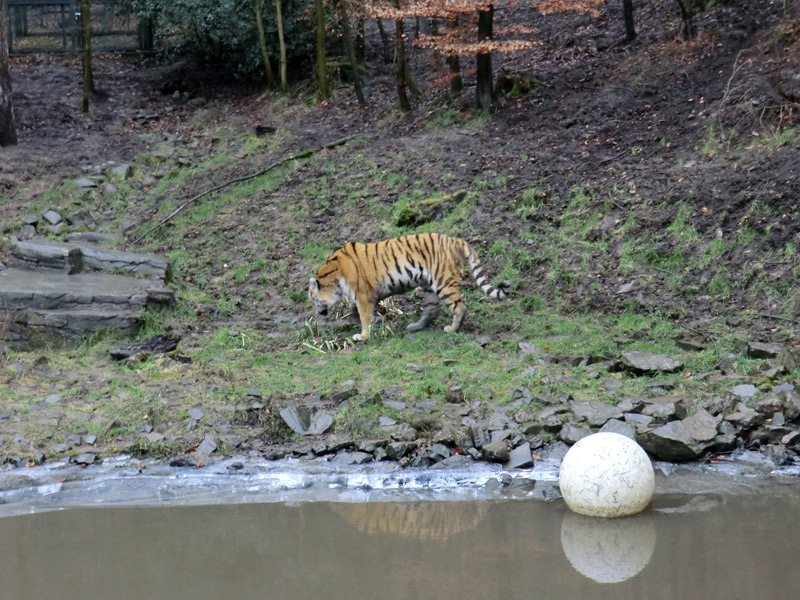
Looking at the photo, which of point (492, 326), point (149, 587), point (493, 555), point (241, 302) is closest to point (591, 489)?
point (493, 555)

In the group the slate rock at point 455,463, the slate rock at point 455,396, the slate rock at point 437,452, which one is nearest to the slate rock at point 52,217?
the slate rock at point 455,396

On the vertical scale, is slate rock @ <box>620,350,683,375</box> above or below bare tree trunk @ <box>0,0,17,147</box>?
below

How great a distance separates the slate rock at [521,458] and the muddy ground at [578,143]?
11.1 feet

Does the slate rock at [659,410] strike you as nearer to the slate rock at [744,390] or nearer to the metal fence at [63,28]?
the slate rock at [744,390]

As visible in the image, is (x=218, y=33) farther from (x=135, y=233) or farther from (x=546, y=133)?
(x=546, y=133)

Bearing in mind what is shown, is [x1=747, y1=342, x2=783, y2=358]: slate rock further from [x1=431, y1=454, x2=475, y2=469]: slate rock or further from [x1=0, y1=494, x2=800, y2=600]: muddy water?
[x1=431, y1=454, x2=475, y2=469]: slate rock

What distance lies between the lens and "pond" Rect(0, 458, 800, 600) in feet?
17.3

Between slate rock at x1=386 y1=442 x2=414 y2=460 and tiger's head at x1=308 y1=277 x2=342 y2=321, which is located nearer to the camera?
slate rock at x1=386 y1=442 x2=414 y2=460

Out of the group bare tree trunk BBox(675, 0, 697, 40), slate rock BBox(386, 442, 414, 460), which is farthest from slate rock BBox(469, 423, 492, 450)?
bare tree trunk BBox(675, 0, 697, 40)

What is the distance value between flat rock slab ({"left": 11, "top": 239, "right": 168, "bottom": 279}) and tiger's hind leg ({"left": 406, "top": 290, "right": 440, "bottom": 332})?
3619 millimetres

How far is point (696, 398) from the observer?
785 centimetres

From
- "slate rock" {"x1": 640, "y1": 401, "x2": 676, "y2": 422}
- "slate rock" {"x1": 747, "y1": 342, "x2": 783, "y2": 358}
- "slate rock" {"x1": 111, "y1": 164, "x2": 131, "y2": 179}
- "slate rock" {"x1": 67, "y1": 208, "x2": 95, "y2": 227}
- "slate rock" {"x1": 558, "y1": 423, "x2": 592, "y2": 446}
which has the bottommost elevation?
"slate rock" {"x1": 558, "y1": 423, "x2": 592, "y2": 446}

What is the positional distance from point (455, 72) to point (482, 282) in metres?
6.84

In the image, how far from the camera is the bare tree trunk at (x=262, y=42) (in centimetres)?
1972
